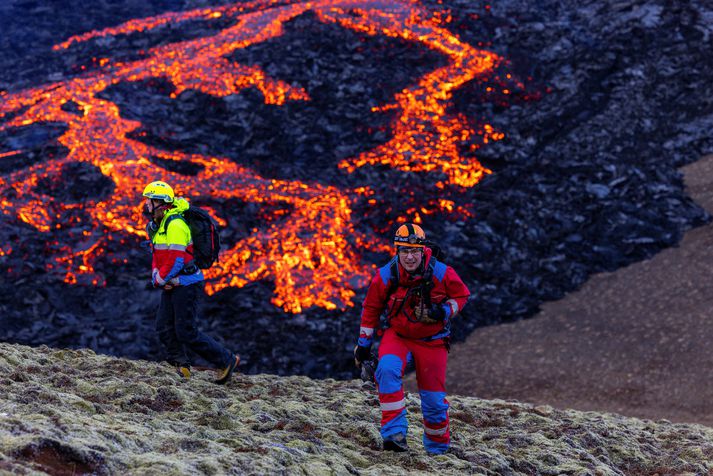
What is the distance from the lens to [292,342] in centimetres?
2241

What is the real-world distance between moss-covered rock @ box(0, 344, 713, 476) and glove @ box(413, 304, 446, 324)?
5.18 ft

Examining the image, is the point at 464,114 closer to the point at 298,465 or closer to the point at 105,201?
the point at 105,201

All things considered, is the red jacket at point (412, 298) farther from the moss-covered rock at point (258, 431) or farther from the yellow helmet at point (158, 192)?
the yellow helmet at point (158, 192)

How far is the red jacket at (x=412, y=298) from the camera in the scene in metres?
8.45

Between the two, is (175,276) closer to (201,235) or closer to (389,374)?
(201,235)

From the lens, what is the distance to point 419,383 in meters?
8.58

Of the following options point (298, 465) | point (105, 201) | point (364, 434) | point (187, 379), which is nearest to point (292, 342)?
point (105, 201)

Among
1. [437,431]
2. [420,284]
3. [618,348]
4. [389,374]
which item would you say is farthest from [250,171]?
[389,374]

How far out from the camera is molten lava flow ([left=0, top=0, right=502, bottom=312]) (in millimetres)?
24609

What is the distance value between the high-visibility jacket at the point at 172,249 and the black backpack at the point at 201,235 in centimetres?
11

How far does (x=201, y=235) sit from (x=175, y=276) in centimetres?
74

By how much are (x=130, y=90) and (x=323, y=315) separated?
1594 centimetres

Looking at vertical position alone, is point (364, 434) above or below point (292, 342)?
above

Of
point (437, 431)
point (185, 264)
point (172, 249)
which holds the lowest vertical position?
Answer: point (437, 431)
